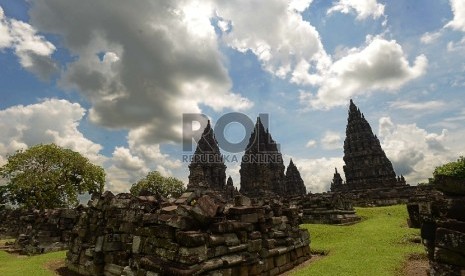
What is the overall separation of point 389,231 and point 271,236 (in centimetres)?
682

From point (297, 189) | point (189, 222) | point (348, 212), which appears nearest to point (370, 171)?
point (297, 189)

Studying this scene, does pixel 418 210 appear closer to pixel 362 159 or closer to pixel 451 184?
pixel 451 184

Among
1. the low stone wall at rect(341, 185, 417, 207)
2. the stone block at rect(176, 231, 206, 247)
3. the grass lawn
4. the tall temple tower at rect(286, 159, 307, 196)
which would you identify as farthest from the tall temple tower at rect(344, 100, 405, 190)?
the stone block at rect(176, 231, 206, 247)

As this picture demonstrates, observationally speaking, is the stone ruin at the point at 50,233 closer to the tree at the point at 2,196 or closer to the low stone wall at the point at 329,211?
the low stone wall at the point at 329,211

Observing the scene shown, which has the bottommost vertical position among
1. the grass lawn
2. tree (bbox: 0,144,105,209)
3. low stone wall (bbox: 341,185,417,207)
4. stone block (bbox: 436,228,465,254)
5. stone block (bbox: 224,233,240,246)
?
the grass lawn

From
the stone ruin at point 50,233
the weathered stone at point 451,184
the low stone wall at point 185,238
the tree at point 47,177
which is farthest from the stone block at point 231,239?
the tree at point 47,177

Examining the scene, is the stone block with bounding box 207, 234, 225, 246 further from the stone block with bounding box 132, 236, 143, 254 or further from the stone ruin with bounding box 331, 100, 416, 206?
the stone ruin with bounding box 331, 100, 416, 206

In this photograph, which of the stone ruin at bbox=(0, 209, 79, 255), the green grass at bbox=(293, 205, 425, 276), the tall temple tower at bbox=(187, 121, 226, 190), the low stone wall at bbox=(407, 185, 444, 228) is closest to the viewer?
the low stone wall at bbox=(407, 185, 444, 228)

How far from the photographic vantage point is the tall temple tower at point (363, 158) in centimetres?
4744

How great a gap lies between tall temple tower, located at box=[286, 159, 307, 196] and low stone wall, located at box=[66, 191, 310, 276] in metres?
58.3

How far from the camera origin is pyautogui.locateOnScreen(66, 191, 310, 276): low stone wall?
18.9ft

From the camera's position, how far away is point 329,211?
645 inches

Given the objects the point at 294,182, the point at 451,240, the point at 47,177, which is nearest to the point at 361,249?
the point at 451,240

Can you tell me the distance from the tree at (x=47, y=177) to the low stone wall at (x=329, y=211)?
2673 centimetres
